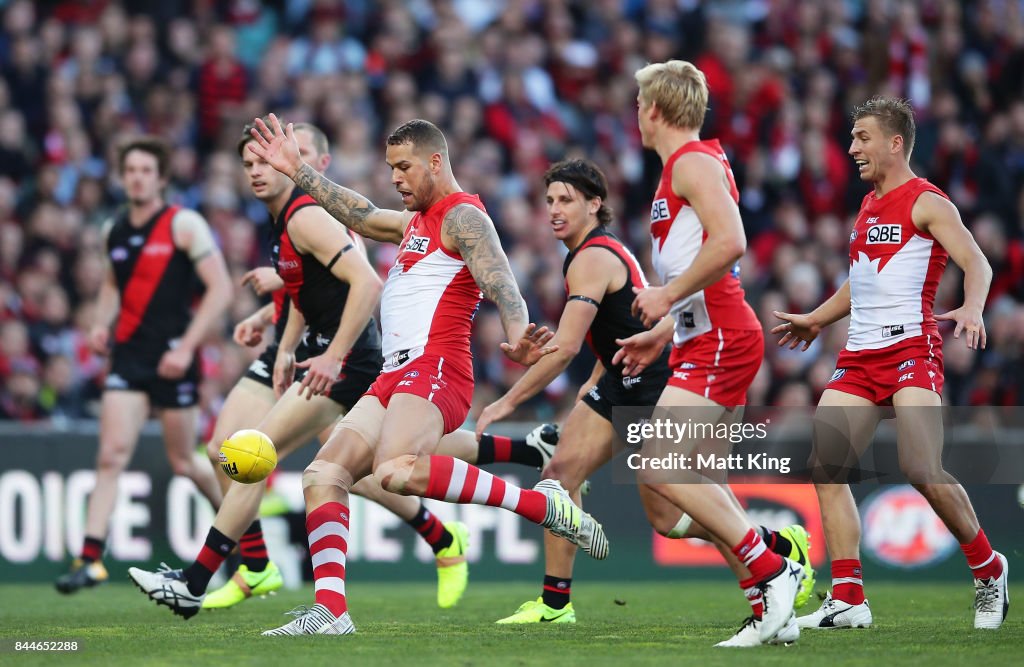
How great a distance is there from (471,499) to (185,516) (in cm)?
575

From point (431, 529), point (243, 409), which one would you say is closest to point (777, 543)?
point (431, 529)

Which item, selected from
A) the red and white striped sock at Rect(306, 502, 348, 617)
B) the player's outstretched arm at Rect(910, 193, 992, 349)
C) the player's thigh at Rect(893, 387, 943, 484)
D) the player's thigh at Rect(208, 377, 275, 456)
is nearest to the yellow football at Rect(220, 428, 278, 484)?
the red and white striped sock at Rect(306, 502, 348, 617)

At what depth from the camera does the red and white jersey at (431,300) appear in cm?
738

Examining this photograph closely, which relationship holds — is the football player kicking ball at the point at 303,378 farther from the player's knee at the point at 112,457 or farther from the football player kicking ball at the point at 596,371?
the player's knee at the point at 112,457

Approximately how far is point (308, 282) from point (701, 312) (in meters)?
2.64

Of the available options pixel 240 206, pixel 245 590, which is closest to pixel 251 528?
pixel 245 590

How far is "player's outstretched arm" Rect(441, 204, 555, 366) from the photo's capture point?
677 centimetres

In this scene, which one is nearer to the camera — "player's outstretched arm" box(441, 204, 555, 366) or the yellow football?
"player's outstretched arm" box(441, 204, 555, 366)

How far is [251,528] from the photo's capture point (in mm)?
9508

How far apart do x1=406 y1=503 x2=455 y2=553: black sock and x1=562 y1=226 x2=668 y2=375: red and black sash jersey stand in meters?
1.82

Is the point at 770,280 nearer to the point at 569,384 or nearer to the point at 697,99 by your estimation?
the point at 569,384

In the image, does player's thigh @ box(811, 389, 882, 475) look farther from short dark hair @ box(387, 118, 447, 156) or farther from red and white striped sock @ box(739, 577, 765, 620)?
short dark hair @ box(387, 118, 447, 156)

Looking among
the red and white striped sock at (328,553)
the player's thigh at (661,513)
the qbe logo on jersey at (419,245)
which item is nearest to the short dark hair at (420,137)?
the qbe logo on jersey at (419,245)

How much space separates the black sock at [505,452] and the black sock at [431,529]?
0.68 m
